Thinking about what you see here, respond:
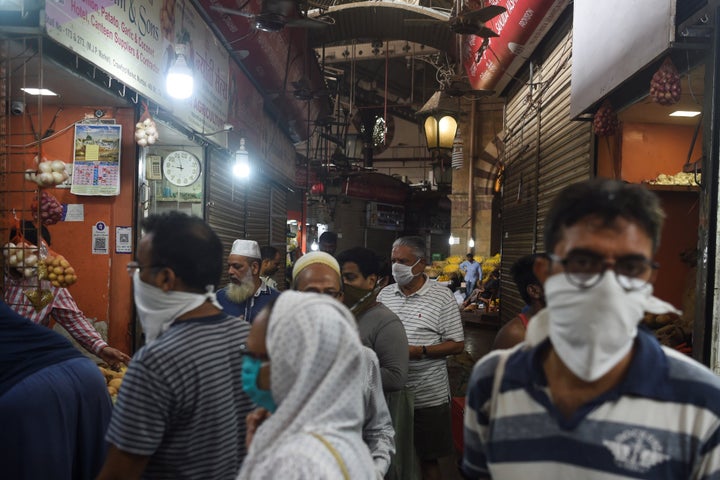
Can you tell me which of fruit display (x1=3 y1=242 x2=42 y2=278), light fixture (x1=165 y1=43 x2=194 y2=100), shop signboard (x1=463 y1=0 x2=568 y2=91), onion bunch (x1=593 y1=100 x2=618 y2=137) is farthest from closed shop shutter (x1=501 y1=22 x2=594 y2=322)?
fruit display (x1=3 y1=242 x2=42 y2=278)

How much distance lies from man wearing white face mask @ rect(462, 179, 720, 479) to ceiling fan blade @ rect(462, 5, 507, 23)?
4.59 meters

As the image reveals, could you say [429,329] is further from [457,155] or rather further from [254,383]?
[457,155]

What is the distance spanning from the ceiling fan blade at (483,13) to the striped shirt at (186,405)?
467 centimetres

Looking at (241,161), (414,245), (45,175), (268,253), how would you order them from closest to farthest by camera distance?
(45,175)
(414,245)
(268,253)
(241,161)

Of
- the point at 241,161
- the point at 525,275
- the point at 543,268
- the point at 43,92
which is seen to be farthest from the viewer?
the point at 241,161

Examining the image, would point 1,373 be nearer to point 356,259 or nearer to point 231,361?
point 231,361

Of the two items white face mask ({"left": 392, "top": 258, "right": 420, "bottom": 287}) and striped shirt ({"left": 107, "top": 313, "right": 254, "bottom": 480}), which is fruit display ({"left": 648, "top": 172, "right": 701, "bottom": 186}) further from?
striped shirt ({"left": 107, "top": 313, "right": 254, "bottom": 480})

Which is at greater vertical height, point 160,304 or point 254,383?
point 160,304

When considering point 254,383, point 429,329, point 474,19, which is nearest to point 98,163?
point 429,329

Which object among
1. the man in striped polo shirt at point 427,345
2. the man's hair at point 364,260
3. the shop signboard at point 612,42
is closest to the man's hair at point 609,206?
the man's hair at point 364,260

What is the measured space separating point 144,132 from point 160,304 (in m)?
3.94

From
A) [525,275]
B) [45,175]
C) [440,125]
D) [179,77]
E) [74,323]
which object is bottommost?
[74,323]

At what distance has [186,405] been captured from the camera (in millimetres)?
1996

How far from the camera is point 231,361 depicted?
84.3 inches
